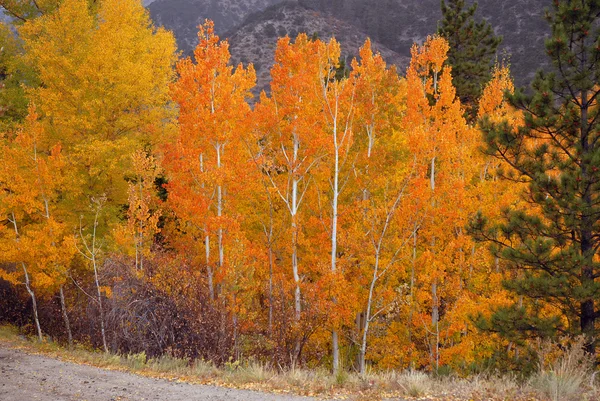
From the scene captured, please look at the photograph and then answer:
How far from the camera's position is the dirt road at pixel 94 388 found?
7270 mm

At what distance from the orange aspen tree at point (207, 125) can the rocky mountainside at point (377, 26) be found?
59250 millimetres

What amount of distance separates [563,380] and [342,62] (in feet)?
90.1

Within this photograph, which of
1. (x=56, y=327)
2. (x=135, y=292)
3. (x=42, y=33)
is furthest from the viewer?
(x=42, y=33)

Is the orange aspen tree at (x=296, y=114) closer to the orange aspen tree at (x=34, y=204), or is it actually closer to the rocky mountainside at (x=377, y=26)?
the orange aspen tree at (x=34, y=204)

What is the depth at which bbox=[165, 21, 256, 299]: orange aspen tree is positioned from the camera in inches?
630

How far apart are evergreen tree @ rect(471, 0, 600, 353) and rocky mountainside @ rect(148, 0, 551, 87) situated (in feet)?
195

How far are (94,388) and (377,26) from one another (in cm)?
11137

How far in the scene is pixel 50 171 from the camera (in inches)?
612

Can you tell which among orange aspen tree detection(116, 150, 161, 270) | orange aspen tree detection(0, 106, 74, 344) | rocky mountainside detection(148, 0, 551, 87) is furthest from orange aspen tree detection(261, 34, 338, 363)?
rocky mountainside detection(148, 0, 551, 87)

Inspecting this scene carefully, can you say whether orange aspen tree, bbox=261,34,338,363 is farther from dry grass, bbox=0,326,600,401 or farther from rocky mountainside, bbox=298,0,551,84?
rocky mountainside, bbox=298,0,551,84

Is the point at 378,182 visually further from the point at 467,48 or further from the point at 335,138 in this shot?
the point at 467,48

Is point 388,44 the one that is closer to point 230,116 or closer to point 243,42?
point 243,42

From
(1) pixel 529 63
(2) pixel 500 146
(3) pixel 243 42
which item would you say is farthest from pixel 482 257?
(3) pixel 243 42

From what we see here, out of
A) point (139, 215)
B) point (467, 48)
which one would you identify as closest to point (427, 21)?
point (467, 48)
